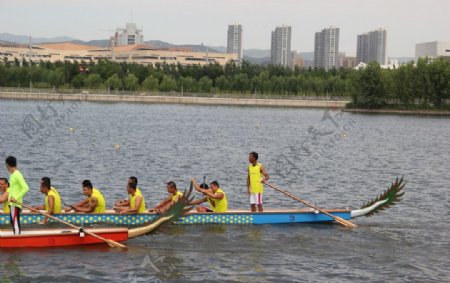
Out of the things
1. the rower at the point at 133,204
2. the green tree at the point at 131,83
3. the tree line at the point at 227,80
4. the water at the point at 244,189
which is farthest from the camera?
the green tree at the point at 131,83

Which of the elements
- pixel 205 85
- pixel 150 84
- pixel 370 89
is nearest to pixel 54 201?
pixel 370 89

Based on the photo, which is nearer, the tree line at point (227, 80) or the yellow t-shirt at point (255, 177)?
the yellow t-shirt at point (255, 177)

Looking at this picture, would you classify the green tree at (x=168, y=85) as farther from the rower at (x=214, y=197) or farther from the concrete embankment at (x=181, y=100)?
the rower at (x=214, y=197)

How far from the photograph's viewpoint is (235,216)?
995 inches

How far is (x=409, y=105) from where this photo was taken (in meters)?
133

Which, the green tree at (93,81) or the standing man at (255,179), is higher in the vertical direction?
the green tree at (93,81)

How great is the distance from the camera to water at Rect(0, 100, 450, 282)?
20.8 metres

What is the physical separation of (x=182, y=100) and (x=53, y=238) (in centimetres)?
14088

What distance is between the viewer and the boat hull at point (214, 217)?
918 inches

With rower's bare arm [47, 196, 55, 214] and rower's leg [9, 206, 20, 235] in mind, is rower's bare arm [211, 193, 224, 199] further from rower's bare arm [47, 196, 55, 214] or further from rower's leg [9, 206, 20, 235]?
rower's leg [9, 206, 20, 235]

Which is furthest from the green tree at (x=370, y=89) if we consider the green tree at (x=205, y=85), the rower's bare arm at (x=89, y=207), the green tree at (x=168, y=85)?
the rower's bare arm at (x=89, y=207)

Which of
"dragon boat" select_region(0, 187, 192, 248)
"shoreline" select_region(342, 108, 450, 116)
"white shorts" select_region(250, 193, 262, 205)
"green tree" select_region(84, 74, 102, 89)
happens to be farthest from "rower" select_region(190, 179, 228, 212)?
"green tree" select_region(84, 74, 102, 89)

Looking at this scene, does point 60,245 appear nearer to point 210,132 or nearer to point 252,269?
point 252,269

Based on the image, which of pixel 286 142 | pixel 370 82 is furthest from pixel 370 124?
pixel 286 142
